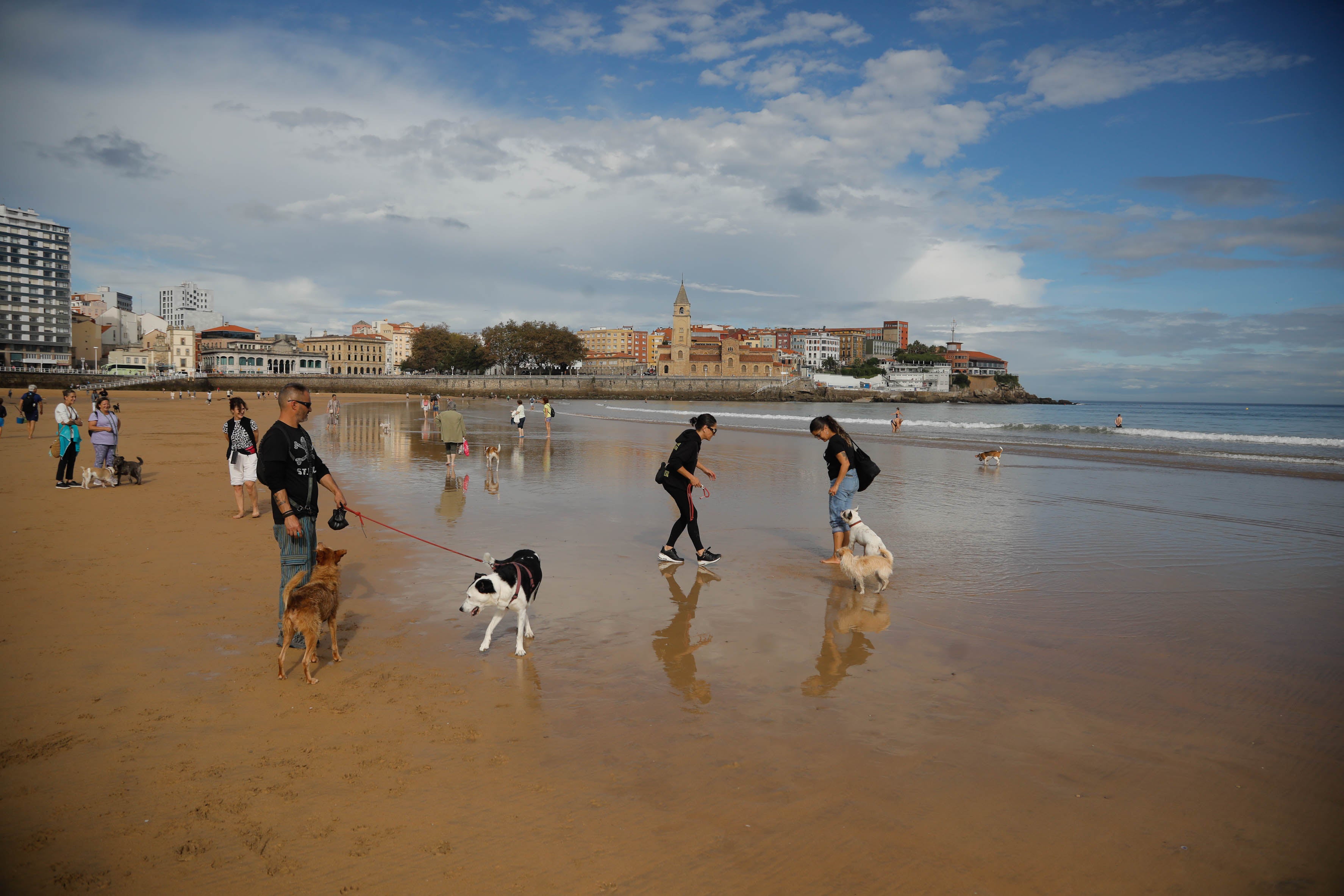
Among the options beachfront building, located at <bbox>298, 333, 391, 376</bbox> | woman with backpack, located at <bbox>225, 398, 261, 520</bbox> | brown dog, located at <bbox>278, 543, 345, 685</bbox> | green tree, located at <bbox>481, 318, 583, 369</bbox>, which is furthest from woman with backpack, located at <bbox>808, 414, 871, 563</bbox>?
beachfront building, located at <bbox>298, 333, 391, 376</bbox>

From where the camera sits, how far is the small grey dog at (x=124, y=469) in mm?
13180

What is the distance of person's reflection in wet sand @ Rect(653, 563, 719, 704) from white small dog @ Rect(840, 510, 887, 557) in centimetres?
168

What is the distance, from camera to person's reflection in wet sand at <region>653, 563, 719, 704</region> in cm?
498

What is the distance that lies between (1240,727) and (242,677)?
22.4ft

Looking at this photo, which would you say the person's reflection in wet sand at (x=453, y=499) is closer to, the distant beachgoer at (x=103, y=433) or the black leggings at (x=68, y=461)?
the distant beachgoer at (x=103, y=433)

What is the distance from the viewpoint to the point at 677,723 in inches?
174

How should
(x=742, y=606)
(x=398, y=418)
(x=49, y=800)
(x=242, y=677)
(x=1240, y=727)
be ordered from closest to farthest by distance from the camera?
(x=49, y=800) → (x=1240, y=727) → (x=242, y=677) → (x=742, y=606) → (x=398, y=418)

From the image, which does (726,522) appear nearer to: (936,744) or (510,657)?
(510,657)

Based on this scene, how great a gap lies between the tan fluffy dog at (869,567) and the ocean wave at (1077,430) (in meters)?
29.1

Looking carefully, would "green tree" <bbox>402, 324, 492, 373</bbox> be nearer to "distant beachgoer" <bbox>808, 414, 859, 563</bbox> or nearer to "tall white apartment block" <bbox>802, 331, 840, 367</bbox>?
"tall white apartment block" <bbox>802, 331, 840, 367</bbox>

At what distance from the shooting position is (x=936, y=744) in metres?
4.21

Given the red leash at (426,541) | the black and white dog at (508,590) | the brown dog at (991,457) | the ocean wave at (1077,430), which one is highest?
the ocean wave at (1077,430)

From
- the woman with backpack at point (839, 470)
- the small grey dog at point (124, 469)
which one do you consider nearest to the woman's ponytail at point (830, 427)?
the woman with backpack at point (839, 470)

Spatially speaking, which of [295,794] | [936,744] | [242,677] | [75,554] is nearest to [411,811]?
[295,794]
